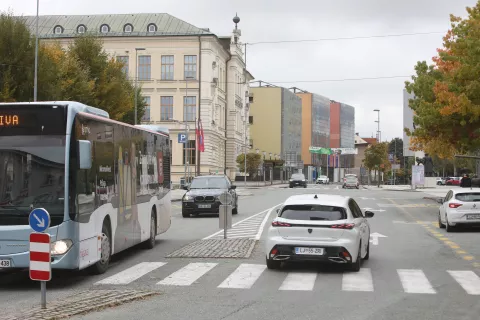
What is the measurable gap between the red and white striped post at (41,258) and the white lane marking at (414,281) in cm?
545

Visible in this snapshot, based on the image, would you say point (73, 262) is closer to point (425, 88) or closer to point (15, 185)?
point (15, 185)

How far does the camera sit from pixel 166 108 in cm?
8725

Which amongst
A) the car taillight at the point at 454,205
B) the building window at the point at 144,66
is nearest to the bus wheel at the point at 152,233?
the car taillight at the point at 454,205

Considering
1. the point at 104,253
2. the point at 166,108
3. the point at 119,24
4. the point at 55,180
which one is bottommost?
the point at 104,253

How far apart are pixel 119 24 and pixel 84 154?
7841 centimetres

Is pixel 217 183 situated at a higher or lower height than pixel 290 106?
lower

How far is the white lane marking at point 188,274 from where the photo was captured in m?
12.7

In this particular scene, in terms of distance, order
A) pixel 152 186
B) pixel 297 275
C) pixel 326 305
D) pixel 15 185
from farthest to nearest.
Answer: pixel 152 186 < pixel 297 275 < pixel 15 185 < pixel 326 305

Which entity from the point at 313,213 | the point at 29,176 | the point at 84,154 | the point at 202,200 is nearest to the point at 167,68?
the point at 202,200

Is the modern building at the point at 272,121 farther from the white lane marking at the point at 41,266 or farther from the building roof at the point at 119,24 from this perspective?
the white lane marking at the point at 41,266

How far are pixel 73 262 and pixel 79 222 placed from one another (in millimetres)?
627

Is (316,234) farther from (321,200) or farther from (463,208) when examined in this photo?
(463,208)

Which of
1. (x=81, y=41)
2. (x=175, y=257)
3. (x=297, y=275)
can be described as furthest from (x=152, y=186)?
(x=81, y=41)

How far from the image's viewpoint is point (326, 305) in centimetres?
1045
